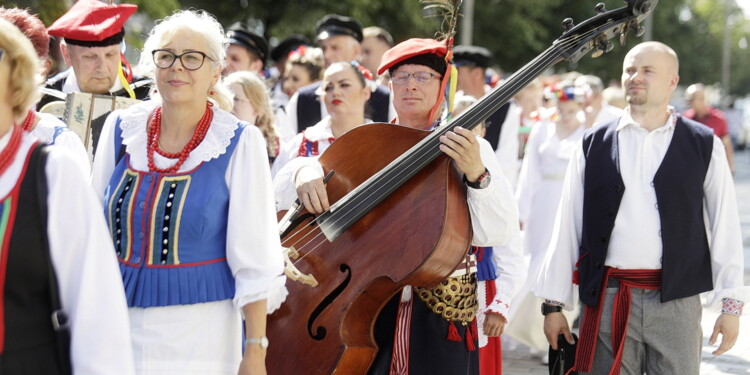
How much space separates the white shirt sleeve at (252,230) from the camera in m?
3.07

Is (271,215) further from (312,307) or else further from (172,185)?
(312,307)

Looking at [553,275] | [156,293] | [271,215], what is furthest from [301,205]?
[553,275]

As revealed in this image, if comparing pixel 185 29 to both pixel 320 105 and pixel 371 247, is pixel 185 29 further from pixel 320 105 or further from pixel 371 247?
pixel 320 105

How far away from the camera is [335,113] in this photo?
5.45 meters

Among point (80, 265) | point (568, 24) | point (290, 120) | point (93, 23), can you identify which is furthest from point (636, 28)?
point (290, 120)

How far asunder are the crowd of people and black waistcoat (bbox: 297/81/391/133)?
3.53 ft

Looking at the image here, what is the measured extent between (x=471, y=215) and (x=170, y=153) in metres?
1.17

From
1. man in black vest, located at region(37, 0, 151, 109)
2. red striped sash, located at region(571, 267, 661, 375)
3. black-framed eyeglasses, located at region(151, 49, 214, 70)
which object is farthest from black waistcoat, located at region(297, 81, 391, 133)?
black-framed eyeglasses, located at region(151, 49, 214, 70)

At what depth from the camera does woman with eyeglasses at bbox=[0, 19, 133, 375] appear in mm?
2199

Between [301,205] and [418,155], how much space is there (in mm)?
566

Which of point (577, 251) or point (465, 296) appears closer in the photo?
point (465, 296)

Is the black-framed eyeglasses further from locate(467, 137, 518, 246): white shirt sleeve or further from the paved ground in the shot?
the paved ground

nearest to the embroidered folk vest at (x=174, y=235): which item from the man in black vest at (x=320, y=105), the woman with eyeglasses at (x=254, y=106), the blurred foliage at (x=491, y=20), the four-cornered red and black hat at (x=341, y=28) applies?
the blurred foliage at (x=491, y=20)

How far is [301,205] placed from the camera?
3900mm
